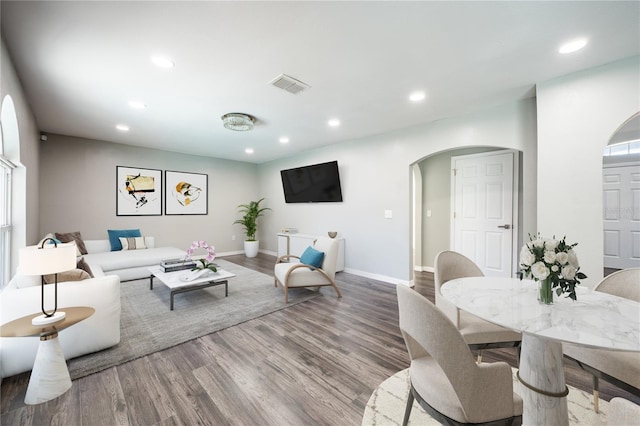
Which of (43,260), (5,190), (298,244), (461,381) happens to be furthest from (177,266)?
(461,381)

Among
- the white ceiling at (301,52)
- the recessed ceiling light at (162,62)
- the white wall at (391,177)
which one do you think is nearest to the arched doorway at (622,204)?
the white wall at (391,177)

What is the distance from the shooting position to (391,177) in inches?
174

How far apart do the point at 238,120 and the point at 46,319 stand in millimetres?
2851

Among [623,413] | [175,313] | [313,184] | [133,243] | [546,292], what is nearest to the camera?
[623,413]

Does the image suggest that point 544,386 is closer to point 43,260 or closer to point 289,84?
point 43,260

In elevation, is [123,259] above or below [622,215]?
below

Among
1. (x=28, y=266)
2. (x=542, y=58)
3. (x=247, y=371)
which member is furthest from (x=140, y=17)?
(x=542, y=58)

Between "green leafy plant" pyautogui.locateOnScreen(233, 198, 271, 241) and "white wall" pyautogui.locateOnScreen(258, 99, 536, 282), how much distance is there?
151cm

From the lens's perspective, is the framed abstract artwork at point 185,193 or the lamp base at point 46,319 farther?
the framed abstract artwork at point 185,193

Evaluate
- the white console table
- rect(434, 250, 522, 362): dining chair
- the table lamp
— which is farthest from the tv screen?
the table lamp

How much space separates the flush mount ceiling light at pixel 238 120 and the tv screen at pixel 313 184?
1962mm

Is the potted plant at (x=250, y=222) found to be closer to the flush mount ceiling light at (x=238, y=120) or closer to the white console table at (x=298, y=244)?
the white console table at (x=298, y=244)

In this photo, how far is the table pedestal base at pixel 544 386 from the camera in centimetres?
115

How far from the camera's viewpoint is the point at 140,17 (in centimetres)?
177
